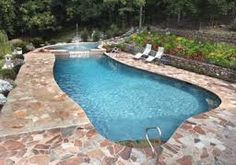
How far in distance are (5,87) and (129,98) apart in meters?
5.22

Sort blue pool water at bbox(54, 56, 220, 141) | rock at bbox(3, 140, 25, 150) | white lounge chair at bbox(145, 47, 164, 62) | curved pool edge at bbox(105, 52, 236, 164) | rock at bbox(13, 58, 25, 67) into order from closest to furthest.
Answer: rock at bbox(3, 140, 25, 150) < curved pool edge at bbox(105, 52, 236, 164) < blue pool water at bbox(54, 56, 220, 141) < rock at bbox(13, 58, 25, 67) < white lounge chair at bbox(145, 47, 164, 62)

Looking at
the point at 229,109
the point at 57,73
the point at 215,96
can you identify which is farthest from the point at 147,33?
the point at 229,109

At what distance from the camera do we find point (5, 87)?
11.1 m

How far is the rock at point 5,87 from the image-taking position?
35.8ft

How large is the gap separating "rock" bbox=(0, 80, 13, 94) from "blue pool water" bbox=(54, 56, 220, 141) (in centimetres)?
271

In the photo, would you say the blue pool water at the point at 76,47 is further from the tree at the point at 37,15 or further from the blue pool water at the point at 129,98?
the tree at the point at 37,15

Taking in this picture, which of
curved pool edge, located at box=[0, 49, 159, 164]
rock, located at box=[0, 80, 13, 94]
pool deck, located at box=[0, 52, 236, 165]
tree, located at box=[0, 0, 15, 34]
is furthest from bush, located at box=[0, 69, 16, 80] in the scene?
tree, located at box=[0, 0, 15, 34]

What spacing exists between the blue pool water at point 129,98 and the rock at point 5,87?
271 cm

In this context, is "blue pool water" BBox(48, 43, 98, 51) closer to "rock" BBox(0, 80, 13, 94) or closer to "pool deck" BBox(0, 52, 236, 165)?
"rock" BBox(0, 80, 13, 94)

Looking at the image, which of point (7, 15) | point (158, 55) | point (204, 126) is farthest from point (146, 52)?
point (7, 15)

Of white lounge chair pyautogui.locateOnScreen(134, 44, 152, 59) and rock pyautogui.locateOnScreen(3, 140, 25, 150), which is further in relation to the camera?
white lounge chair pyautogui.locateOnScreen(134, 44, 152, 59)

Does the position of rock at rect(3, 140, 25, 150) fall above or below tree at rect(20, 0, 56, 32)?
below

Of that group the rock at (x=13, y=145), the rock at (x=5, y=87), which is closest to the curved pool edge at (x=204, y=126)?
the rock at (x=13, y=145)

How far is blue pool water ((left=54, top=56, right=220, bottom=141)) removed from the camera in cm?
978
